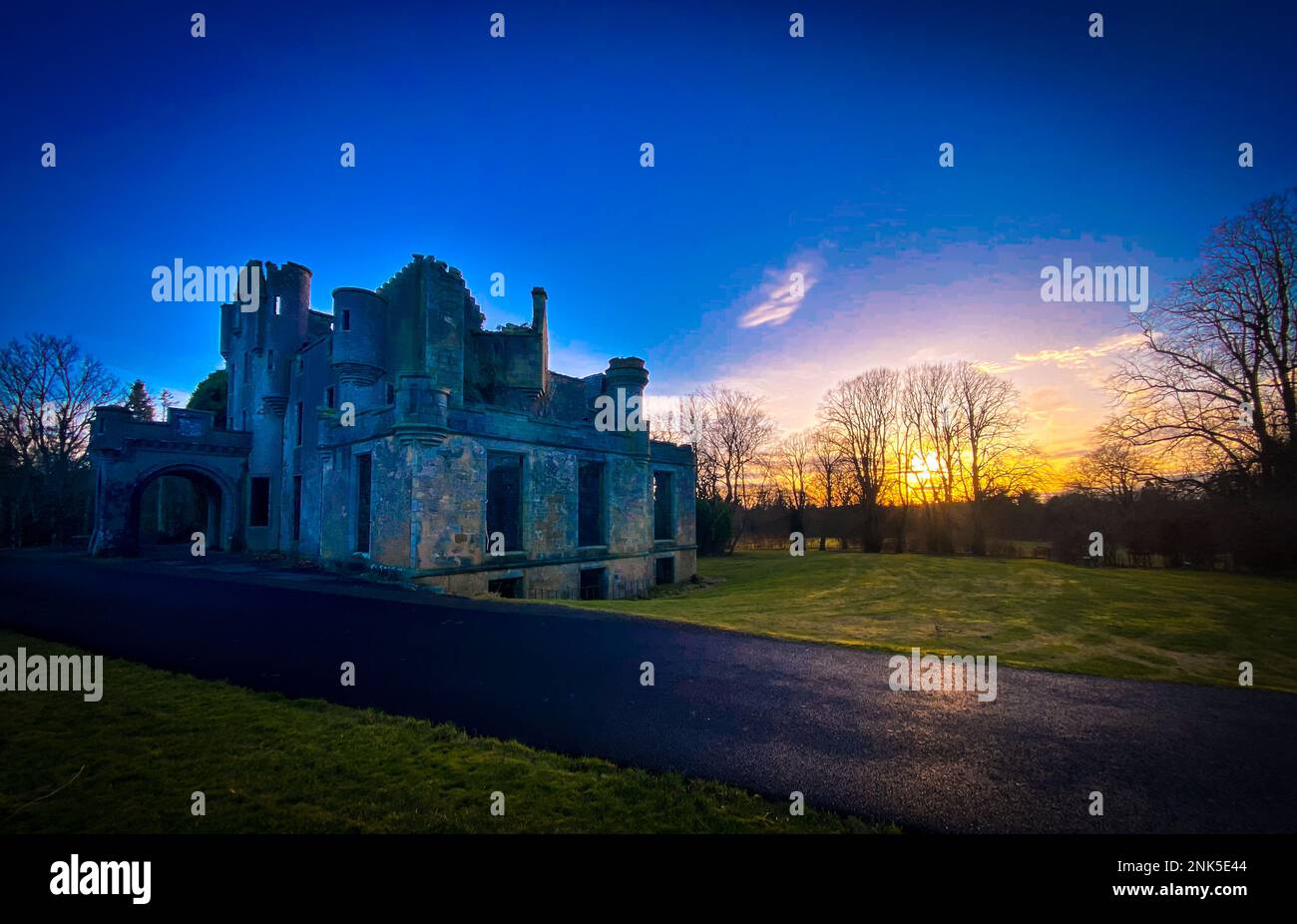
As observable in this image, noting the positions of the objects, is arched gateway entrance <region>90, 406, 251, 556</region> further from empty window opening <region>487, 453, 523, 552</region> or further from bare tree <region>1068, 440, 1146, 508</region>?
bare tree <region>1068, 440, 1146, 508</region>

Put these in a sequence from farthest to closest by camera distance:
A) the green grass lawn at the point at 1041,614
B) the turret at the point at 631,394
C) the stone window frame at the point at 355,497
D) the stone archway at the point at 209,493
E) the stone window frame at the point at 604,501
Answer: the stone archway at the point at 209,493 < the turret at the point at 631,394 < the stone window frame at the point at 604,501 < the stone window frame at the point at 355,497 < the green grass lawn at the point at 1041,614

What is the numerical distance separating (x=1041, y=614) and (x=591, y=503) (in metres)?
16.9

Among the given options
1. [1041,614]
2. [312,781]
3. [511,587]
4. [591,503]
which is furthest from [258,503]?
[1041,614]

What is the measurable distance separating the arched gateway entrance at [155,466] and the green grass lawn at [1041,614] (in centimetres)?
2592

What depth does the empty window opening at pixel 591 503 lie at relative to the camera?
23391 mm

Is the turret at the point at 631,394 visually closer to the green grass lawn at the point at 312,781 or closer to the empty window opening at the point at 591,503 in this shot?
the empty window opening at the point at 591,503

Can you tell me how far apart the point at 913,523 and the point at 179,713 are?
4593 centimetres

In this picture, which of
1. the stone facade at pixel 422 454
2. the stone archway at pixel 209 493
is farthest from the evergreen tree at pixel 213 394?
the stone archway at pixel 209 493

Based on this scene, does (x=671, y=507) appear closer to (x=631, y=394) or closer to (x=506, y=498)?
(x=631, y=394)

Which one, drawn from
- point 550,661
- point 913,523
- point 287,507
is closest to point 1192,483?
point 913,523

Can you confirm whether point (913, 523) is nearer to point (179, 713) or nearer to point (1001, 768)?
point (1001, 768)

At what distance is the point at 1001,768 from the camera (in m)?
4.91

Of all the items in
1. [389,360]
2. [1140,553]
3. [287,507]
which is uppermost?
[389,360]
